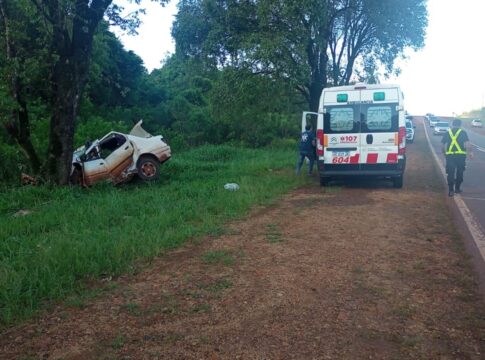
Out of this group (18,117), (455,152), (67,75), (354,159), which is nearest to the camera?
(455,152)

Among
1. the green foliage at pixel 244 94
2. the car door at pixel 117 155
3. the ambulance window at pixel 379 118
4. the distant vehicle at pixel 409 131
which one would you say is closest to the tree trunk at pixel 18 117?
the car door at pixel 117 155

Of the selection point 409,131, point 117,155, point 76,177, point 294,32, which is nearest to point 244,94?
point 294,32

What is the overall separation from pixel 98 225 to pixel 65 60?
5.99m

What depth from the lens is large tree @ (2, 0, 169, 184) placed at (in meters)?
12.0

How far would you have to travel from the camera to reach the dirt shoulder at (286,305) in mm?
3854

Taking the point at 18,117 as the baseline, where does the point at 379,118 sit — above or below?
below

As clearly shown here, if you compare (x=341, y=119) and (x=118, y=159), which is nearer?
(x=341, y=119)

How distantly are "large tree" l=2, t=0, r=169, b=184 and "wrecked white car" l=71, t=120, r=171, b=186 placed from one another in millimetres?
608

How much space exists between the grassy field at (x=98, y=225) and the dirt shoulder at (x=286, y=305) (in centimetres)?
42

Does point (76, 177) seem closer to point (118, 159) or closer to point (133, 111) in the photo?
point (118, 159)

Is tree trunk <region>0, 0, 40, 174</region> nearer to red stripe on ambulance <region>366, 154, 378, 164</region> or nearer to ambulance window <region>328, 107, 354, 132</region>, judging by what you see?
ambulance window <region>328, 107, 354, 132</region>

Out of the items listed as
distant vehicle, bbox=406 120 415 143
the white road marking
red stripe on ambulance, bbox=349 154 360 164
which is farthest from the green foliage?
distant vehicle, bbox=406 120 415 143

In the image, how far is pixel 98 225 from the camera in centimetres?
823

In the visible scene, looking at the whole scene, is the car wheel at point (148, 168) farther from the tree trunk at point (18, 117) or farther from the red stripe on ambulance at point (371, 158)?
the red stripe on ambulance at point (371, 158)
